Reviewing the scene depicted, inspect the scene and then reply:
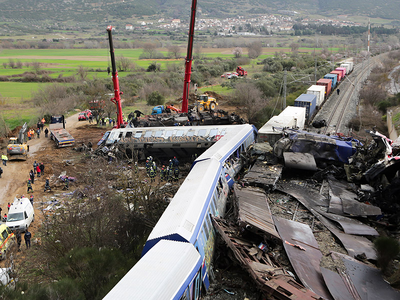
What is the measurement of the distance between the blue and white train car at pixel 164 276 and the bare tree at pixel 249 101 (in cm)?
3235

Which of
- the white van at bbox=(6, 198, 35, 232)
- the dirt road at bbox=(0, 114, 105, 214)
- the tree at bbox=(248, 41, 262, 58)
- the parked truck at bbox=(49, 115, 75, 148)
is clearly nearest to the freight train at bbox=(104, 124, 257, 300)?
the white van at bbox=(6, 198, 35, 232)

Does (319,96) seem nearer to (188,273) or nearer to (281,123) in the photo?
(281,123)

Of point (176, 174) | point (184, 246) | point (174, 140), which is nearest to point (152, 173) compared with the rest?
point (176, 174)

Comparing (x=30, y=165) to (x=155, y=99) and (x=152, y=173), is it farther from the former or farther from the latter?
(x=155, y=99)

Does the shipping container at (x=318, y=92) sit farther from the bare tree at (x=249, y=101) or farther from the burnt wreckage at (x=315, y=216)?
the burnt wreckage at (x=315, y=216)

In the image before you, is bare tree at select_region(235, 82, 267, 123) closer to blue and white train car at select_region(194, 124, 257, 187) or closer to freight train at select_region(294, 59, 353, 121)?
freight train at select_region(294, 59, 353, 121)

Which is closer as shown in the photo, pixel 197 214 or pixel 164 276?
pixel 164 276

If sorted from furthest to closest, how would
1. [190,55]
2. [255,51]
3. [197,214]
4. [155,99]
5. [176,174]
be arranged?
[255,51], [155,99], [190,55], [176,174], [197,214]

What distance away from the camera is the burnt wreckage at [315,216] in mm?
10266

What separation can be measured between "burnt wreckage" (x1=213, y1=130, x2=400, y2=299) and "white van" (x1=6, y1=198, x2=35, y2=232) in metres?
11.6

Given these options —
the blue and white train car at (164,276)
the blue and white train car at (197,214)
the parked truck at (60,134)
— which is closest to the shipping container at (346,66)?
the parked truck at (60,134)

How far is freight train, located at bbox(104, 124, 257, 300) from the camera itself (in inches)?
309

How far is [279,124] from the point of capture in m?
27.4

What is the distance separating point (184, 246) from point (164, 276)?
146 centimetres
